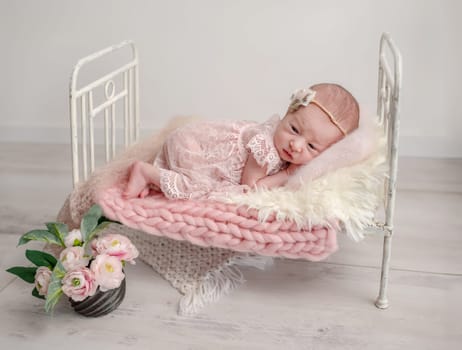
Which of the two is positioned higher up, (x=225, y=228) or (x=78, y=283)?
(x=225, y=228)

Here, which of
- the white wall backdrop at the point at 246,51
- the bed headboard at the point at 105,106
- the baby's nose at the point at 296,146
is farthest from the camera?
the white wall backdrop at the point at 246,51

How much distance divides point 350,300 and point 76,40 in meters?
1.97

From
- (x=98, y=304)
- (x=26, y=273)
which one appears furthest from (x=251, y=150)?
(x=26, y=273)

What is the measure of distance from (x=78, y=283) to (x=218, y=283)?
0.47 m

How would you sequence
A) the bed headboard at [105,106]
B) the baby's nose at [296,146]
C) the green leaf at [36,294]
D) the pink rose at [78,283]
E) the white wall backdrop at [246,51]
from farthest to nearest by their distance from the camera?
the white wall backdrop at [246,51] → the bed headboard at [105,106] → the baby's nose at [296,146] → the green leaf at [36,294] → the pink rose at [78,283]

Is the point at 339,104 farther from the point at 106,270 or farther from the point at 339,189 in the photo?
the point at 106,270

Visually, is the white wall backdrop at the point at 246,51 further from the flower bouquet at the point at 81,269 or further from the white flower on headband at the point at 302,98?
the flower bouquet at the point at 81,269

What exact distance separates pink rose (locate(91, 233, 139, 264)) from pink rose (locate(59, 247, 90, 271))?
5cm

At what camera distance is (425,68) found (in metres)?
3.01

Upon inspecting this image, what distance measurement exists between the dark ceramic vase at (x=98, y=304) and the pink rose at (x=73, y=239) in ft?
0.48

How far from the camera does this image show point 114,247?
1.75 metres

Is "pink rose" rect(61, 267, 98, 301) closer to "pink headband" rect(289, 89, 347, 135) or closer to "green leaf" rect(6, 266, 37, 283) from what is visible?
"green leaf" rect(6, 266, 37, 283)

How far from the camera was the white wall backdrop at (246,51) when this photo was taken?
2945 mm

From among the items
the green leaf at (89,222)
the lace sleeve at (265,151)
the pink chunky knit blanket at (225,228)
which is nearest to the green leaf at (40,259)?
the green leaf at (89,222)
